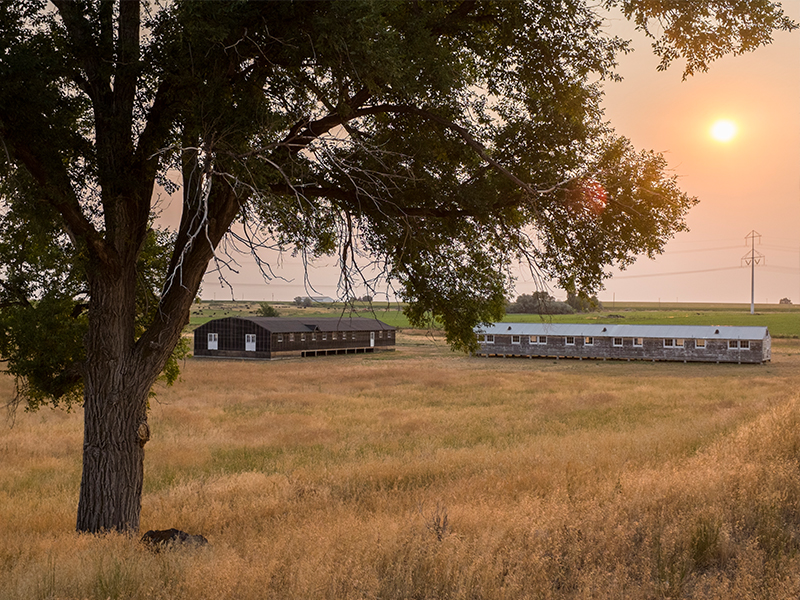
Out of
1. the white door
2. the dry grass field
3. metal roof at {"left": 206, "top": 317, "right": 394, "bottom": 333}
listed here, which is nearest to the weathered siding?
metal roof at {"left": 206, "top": 317, "right": 394, "bottom": 333}

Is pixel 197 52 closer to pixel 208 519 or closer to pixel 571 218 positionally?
pixel 571 218

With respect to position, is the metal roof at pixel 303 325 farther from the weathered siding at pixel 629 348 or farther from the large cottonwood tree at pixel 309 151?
the large cottonwood tree at pixel 309 151

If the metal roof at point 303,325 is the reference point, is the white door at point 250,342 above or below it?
below

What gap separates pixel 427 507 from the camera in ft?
31.6

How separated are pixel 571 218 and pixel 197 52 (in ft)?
17.8

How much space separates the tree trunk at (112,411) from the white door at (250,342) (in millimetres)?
58016

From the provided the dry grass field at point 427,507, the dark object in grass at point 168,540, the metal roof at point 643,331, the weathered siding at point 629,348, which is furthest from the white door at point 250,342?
the dark object in grass at point 168,540

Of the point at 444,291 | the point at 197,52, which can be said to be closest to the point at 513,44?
the point at 444,291

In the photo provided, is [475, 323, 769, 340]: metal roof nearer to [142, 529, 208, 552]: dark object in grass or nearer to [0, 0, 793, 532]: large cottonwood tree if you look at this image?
[0, 0, 793, 532]: large cottonwood tree

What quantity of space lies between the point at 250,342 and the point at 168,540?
60.3 meters

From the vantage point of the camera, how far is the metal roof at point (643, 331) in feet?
202

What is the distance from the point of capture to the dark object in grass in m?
7.17

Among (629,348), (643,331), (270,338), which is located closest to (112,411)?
(270,338)

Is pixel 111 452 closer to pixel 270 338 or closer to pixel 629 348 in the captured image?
pixel 270 338
